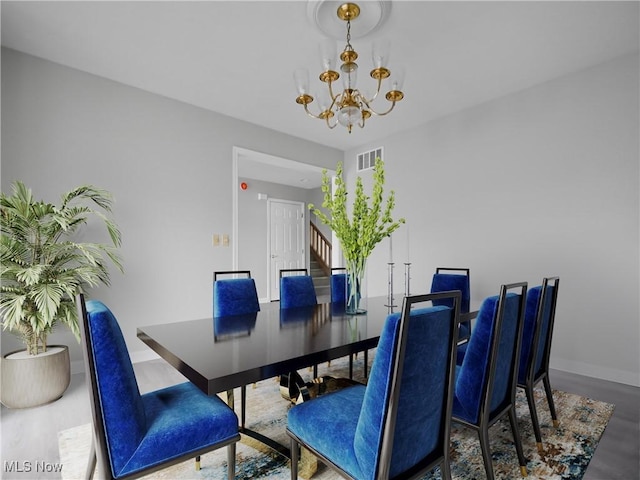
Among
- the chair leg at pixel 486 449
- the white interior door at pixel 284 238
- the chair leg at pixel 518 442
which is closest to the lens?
the chair leg at pixel 486 449

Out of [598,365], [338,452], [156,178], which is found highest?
[156,178]

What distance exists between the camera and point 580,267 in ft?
10.1

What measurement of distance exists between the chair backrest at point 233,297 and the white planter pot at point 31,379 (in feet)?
4.24

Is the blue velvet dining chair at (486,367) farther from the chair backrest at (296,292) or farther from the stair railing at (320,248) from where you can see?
the stair railing at (320,248)

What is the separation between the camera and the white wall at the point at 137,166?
9.43 ft

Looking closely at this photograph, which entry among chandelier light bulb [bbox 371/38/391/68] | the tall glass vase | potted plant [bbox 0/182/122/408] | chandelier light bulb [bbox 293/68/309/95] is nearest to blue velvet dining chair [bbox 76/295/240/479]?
the tall glass vase

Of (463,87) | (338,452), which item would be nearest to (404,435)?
(338,452)

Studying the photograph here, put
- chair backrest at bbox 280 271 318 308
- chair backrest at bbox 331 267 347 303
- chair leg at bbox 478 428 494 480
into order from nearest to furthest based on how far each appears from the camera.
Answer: chair leg at bbox 478 428 494 480 → chair backrest at bbox 280 271 318 308 → chair backrest at bbox 331 267 347 303

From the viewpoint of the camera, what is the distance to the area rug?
64.8 inches

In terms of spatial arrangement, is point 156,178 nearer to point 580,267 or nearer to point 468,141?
point 468,141

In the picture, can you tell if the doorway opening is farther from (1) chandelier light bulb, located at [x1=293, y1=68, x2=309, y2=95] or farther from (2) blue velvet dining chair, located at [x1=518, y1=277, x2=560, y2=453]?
(2) blue velvet dining chair, located at [x1=518, y1=277, x2=560, y2=453]

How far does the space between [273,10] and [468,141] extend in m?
2.66

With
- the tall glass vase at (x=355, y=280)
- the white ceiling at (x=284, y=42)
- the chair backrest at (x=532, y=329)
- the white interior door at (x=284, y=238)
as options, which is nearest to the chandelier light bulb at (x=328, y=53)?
the white ceiling at (x=284, y=42)

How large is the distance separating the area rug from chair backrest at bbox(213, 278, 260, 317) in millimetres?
697
